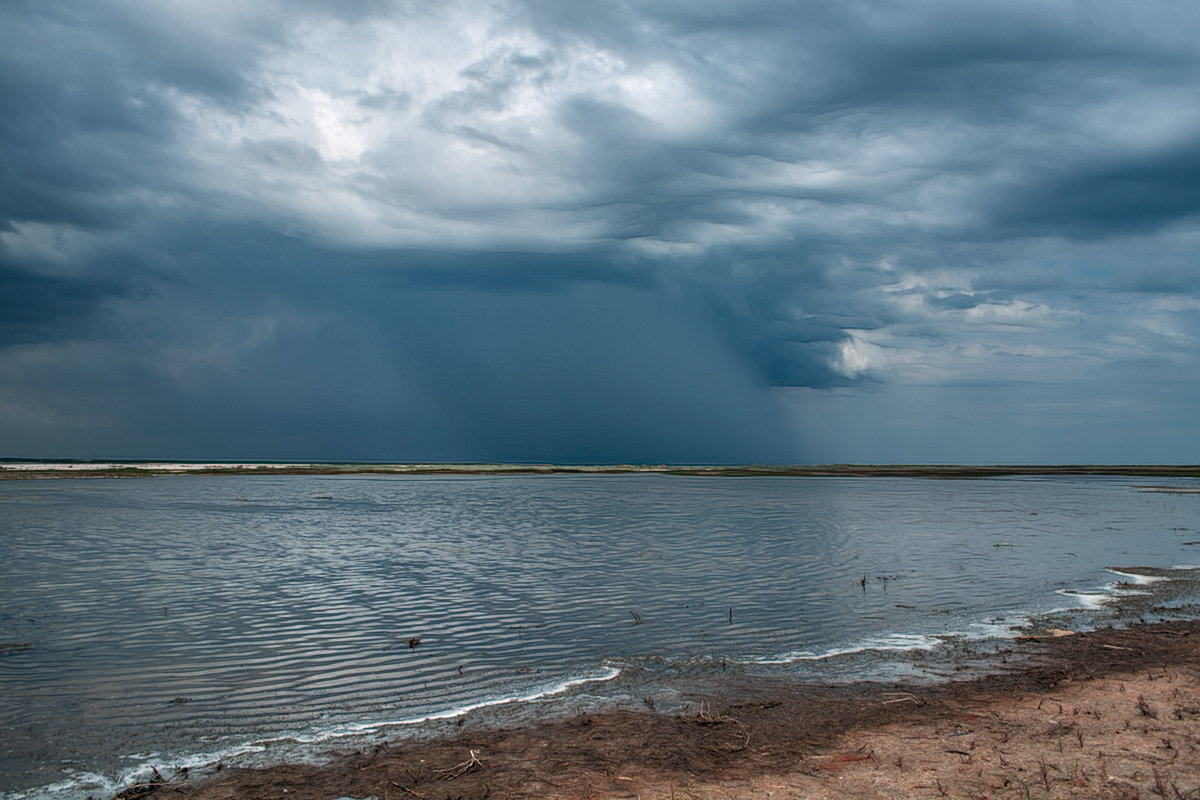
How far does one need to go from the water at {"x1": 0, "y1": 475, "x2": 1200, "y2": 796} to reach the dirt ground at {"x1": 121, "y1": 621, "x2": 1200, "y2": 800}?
1823 millimetres

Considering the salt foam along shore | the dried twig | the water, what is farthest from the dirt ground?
the water

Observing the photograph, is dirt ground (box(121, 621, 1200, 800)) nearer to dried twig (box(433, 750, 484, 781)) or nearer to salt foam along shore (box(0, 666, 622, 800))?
dried twig (box(433, 750, 484, 781))

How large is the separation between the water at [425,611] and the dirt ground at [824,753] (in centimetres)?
182

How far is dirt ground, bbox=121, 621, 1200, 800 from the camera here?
30.7 ft

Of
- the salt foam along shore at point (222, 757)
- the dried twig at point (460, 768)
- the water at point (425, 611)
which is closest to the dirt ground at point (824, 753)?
the dried twig at point (460, 768)

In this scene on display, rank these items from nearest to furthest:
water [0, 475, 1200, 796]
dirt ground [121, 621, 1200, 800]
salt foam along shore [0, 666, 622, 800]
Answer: dirt ground [121, 621, 1200, 800]
salt foam along shore [0, 666, 622, 800]
water [0, 475, 1200, 796]

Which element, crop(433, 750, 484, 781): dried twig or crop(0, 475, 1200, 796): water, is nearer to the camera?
crop(433, 750, 484, 781): dried twig

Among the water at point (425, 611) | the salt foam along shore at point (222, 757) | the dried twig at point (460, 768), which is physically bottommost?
the water at point (425, 611)

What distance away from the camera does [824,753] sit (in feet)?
34.7

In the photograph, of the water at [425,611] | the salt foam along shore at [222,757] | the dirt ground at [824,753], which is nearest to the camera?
the dirt ground at [824,753]

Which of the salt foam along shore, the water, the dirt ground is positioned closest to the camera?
the dirt ground

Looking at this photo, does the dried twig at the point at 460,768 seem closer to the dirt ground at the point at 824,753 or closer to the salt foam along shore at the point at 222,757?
the dirt ground at the point at 824,753

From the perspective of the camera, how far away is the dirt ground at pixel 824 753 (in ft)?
30.7

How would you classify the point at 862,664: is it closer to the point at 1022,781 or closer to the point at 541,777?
the point at 1022,781
